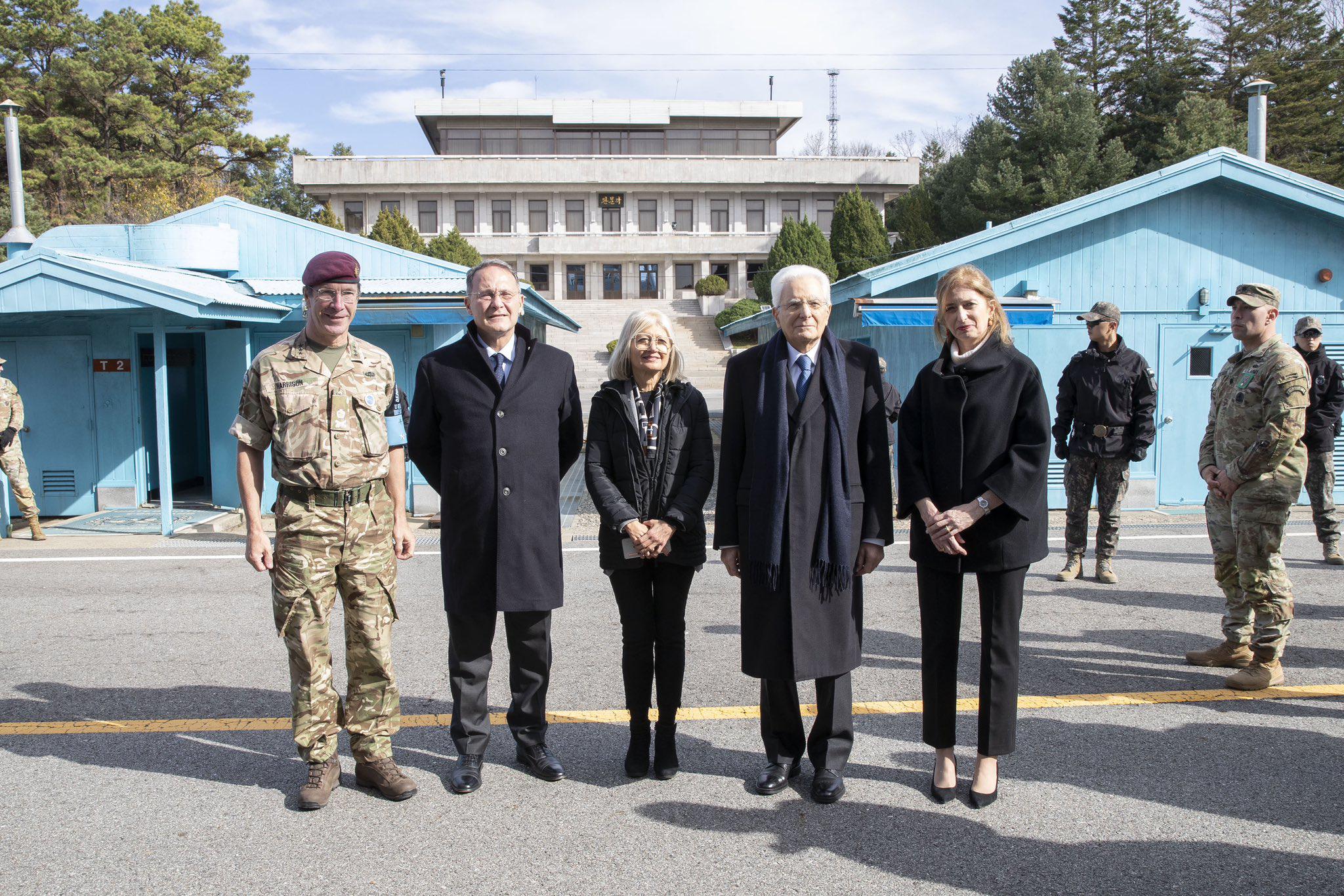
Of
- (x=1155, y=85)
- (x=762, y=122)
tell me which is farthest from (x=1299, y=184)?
(x=762, y=122)

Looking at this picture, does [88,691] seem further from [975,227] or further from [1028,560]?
[975,227]

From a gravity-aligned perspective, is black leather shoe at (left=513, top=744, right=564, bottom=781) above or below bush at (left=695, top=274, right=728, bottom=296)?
below

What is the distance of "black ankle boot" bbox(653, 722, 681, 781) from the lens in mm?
4047

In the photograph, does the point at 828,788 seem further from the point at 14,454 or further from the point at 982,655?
the point at 14,454

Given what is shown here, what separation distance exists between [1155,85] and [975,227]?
11795 millimetres

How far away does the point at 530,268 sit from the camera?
56.7 meters

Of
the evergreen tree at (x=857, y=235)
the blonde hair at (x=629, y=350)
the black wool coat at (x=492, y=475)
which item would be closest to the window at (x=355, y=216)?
the evergreen tree at (x=857, y=235)

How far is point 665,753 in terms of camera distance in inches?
159

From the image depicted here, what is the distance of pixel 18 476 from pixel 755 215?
164 ft

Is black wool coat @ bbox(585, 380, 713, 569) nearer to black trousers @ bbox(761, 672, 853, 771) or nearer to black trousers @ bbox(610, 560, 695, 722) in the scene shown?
black trousers @ bbox(610, 560, 695, 722)

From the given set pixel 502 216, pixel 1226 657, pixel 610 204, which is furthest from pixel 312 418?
pixel 502 216

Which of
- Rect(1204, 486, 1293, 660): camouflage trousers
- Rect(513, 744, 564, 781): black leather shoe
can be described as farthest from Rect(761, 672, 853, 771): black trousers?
Rect(1204, 486, 1293, 660): camouflage trousers

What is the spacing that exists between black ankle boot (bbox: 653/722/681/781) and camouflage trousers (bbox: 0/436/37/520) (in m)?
8.54

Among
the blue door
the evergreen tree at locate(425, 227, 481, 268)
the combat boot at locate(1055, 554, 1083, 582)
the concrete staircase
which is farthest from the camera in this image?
the evergreen tree at locate(425, 227, 481, 268)
